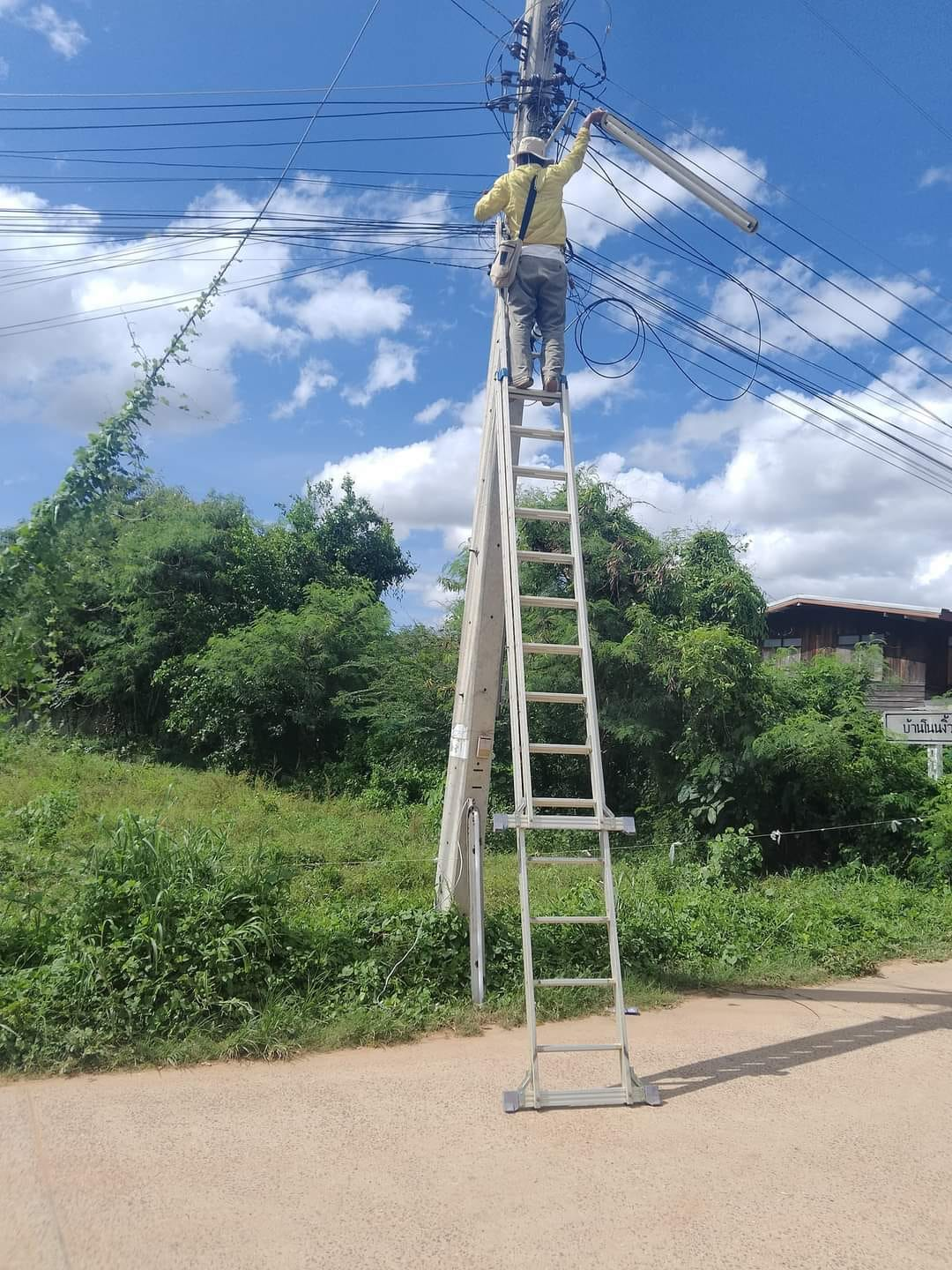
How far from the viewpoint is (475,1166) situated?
14.0 ft

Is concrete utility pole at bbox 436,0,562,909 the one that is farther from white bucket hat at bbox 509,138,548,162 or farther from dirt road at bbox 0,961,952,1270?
dirt road at bbox 0,961,952,1270

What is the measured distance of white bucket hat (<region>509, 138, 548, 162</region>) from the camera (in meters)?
7.11

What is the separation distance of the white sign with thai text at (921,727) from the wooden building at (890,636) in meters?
8.69

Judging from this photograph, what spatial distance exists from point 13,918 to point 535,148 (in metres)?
6.70

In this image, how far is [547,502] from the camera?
14.7m

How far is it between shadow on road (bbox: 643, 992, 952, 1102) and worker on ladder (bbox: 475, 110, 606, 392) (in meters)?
4.65

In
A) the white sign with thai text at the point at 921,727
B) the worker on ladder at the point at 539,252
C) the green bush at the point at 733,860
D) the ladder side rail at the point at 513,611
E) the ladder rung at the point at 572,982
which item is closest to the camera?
the ladder rung at the point at 572,982

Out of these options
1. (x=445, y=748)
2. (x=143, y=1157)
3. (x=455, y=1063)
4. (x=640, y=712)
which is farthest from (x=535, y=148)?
(x=445, y=748)

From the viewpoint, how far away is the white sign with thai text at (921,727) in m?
12.3

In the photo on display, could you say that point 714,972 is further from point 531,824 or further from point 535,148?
point 535,148

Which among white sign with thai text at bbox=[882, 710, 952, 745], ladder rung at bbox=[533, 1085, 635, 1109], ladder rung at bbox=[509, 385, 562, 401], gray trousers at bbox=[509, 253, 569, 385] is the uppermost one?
gray trousers at bbox=[509, 253, 569, 385]

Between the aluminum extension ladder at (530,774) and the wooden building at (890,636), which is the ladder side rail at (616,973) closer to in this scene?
the aluminum extension ladder at (530,774)

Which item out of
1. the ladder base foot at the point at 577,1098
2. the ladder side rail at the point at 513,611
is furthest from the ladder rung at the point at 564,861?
the ladder base foot at the point at 577,1098

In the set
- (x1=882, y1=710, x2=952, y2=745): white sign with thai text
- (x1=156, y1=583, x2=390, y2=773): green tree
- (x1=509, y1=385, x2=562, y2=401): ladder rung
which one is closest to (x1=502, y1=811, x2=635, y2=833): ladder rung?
(x1=509, y1=385, x2=562, y2=401): ladder rung
